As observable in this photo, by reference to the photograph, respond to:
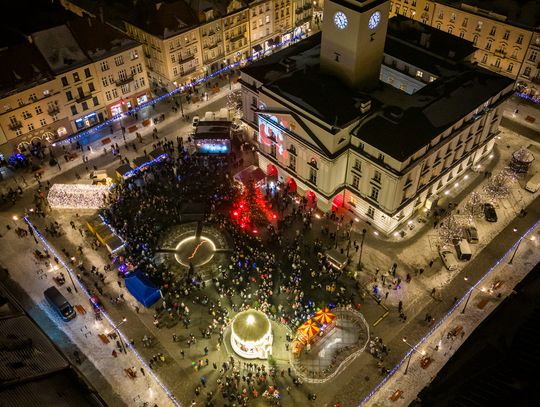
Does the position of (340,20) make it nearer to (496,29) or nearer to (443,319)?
(496,29)

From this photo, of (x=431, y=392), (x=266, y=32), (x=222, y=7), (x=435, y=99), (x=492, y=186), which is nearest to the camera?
(x=431, y=392)

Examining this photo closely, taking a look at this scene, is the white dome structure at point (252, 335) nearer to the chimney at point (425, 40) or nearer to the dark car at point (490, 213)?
the dark car at point (490, 213)

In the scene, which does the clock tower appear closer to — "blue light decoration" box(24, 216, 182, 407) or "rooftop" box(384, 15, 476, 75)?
"rooftop" box(384, 15, 476, 75)

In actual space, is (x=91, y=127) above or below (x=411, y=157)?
below

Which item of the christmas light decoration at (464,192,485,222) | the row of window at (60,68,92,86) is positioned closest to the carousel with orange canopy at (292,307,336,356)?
the christmas light decoration at (464,192,485,222)

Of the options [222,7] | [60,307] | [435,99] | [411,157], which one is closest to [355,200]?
[411,157]

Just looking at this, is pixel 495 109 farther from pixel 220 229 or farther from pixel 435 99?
pixel 220 229

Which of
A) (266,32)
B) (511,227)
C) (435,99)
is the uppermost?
(435,99)
